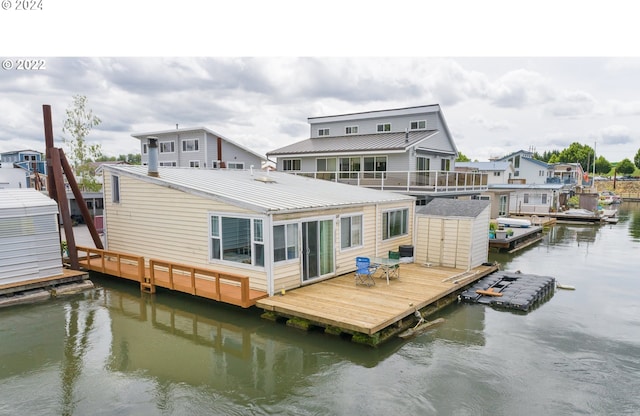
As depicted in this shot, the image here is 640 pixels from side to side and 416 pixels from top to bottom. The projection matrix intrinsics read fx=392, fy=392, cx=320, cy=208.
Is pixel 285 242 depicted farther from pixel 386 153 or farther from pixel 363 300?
pixel 386 153

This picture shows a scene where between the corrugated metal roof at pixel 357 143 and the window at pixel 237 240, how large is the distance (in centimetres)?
1465

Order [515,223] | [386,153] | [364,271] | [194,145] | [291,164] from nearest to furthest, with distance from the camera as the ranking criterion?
1. [364,271]
2. [386,153]
3. [515,223]
4. [291,164]
5. [194,145]

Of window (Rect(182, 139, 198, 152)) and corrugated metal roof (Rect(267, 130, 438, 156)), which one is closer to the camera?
corrugated metal roof (Rect(267, 130, 438, 156))

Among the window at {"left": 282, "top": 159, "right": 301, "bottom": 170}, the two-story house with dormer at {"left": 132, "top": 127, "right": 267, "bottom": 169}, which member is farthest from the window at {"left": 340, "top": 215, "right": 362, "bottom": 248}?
the two-story house with dormer at {"left": 132, "top": 127, "right": 267, "bottom": 169}

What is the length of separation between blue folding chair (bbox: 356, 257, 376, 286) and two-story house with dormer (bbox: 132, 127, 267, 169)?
67.4ft

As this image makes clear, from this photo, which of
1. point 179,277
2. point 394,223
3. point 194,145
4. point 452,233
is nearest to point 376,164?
point 394,223

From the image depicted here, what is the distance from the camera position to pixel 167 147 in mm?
32750

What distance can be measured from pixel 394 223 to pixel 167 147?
79.7 ft

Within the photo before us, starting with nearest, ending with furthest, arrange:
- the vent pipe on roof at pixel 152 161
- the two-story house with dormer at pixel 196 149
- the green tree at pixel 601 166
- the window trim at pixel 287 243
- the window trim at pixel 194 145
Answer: the window trim at pixel 287 243, the vent pipe on roof at pixel 152 161, the two-story house with dormer at pixel 196 149, the window trim at pixel 194 145, the green tree at pixel 601 166

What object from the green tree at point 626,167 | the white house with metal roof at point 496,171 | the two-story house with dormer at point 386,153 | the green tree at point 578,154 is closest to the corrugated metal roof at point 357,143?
the two-story house with dormer at point 386,153

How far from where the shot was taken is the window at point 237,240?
10.0m

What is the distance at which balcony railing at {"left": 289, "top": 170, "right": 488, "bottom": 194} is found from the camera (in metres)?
21.4

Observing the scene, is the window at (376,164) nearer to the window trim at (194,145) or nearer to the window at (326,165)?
the window at (326,165)

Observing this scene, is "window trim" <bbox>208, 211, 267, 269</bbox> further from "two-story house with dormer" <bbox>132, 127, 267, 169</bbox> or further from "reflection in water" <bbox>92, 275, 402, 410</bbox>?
"two-story house with dormer" <bbox>132, 127, 267, 169</bbox>
